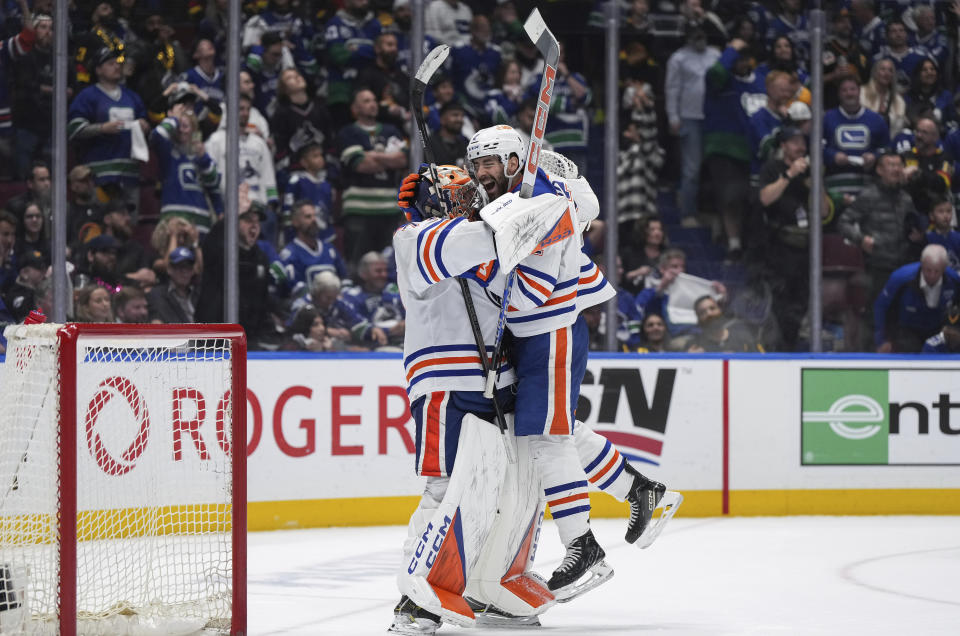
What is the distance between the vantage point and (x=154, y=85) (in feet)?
19.7

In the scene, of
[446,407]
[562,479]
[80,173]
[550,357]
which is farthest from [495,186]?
[80,173]

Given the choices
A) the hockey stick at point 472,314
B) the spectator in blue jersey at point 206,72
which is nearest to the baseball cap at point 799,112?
the spectator in blue jersey at point 206,72

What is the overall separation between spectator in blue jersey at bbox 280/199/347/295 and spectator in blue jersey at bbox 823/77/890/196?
92.1 inches

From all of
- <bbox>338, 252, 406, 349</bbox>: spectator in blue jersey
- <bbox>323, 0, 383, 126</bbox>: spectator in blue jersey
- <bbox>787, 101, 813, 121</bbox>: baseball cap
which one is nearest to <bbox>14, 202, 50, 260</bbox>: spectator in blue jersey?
<bbox>338, 252, 406, 349</bbox>: spectator in blue jersey

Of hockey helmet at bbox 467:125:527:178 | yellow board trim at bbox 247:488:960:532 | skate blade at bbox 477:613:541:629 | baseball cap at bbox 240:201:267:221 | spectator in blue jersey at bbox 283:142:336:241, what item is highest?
spectator in blue jersey at bbox 283:142:336:241

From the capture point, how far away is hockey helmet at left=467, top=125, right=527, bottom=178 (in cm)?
297

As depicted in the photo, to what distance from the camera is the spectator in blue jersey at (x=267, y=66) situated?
6.14 meters

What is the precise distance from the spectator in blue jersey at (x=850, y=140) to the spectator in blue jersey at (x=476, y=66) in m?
1.33

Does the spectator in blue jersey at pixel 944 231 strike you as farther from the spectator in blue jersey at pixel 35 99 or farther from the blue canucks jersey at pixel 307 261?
the spectator in blue jersey at pixel 35 99

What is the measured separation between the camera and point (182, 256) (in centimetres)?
573

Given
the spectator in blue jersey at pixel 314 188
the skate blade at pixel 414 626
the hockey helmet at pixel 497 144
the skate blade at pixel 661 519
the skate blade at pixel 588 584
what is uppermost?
the spectator in blue jersey at pixel 314 188

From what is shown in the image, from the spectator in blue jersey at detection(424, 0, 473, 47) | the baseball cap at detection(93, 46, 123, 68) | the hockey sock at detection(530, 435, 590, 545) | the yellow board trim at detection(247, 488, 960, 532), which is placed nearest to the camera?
the hockey sock at detection(530, 435, 590, 545)

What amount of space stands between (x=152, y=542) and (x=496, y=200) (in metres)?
1.04

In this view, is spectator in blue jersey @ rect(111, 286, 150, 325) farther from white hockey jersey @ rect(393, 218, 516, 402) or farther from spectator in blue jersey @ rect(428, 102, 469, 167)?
white hockey jersey @ rect(393, 218, 516, 402)
